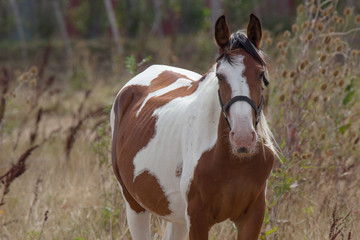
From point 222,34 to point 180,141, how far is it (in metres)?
0.61

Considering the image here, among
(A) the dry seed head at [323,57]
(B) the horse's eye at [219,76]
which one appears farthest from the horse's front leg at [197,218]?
(A) the dry seed head at [323,57]

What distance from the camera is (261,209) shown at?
2.91m

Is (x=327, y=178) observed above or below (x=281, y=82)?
below

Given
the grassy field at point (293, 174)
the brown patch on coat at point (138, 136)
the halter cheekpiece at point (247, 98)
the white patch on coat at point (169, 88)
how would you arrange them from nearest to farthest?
the halter cheekpiece at point (247, 98)
the brown patch on coat at point (138, 136)
the white patch on coat at point (169, 88)
the grassy field at point (293, 174)

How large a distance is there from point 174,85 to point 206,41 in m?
13.8

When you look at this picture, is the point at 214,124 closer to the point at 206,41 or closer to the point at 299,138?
the point at 299,138

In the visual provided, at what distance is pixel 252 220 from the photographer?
288 centimetres

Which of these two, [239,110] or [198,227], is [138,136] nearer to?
[198,227]

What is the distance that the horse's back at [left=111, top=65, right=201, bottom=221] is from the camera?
3088 millimetres

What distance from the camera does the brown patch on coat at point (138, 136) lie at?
10.5 feet

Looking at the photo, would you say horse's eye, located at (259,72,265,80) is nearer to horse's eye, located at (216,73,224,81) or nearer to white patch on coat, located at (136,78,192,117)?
horse's eye, located at (216,73,224,81)

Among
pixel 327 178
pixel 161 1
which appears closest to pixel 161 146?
pixel 327 178

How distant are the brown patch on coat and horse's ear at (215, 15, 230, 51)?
0.44 metres

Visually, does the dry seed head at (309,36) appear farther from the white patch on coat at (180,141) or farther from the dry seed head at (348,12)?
the white patch on coat at (180,141)
